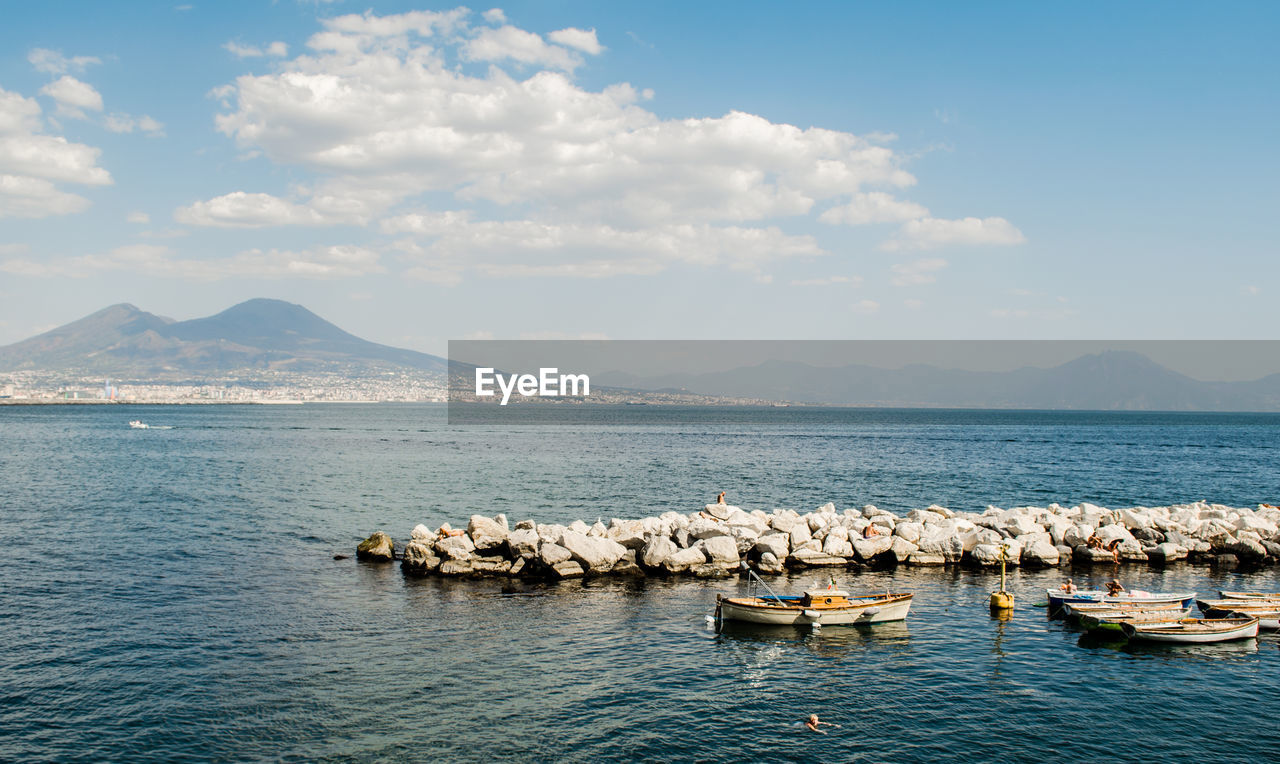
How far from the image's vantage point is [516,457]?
8744 centimetres

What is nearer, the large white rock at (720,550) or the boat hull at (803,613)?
the boat hull at (803,613)

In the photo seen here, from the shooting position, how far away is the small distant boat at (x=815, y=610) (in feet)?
84.8

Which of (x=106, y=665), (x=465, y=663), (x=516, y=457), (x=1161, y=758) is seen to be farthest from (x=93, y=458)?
(x=1161, y=758)

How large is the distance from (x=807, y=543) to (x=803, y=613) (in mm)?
9843

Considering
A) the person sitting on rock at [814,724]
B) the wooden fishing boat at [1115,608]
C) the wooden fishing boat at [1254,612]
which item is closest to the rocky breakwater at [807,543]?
the wooden fishing boat at [1115,608]

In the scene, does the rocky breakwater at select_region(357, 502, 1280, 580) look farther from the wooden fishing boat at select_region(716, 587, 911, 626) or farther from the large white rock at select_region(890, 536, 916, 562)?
the wooden fishing boat at select_region(716, 587, 911, 626)

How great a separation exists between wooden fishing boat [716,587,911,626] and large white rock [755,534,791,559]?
7.60m

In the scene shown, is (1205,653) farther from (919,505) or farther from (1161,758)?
(919,505)

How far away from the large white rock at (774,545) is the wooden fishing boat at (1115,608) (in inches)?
439

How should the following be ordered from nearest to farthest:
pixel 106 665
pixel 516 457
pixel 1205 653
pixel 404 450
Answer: pixel 106 665 → pixel 1205 653 → pixel 516 457 → pixel 404 450

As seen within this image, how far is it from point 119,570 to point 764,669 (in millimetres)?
27636

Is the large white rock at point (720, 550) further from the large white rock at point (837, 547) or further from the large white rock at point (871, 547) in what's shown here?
A: the large white rock at point (871, 547)

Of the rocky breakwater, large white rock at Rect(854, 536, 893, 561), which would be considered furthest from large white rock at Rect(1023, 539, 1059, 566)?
large white rock at Rect(854, 536, 893, 561)

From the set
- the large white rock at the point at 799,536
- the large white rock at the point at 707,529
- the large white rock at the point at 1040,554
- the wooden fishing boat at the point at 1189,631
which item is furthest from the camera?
the large white rock at the point at 799,536
